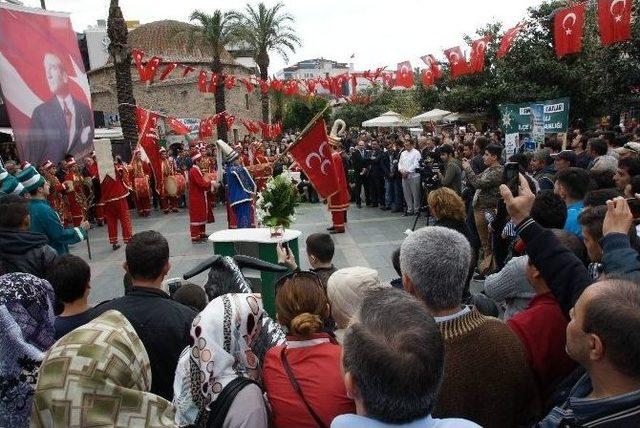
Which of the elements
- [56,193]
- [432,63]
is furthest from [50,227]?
[432,63]

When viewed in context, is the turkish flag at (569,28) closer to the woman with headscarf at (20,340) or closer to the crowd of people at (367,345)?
the crowd of people at (367,345)

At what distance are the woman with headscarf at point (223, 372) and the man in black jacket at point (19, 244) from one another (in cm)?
279

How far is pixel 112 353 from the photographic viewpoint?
1.71 m

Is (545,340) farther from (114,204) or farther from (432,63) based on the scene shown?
(432,63)

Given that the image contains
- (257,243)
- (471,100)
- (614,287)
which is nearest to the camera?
(614,287)

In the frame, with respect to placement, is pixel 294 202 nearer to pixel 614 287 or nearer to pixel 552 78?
pixel 614 287

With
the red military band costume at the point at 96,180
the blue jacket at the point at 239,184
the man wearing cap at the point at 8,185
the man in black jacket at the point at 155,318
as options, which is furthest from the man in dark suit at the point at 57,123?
the man in black jacket at the point at 155,318

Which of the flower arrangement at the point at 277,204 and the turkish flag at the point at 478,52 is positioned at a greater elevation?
the turkish flag at the point at 478,52

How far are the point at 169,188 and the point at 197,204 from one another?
4.63 m

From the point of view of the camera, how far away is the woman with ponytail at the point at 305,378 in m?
2.02

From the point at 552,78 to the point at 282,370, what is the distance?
70.7 ft

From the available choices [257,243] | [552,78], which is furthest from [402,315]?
[552,78]

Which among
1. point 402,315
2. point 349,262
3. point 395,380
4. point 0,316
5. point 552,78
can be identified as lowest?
point 349,262

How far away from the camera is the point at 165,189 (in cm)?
1544
